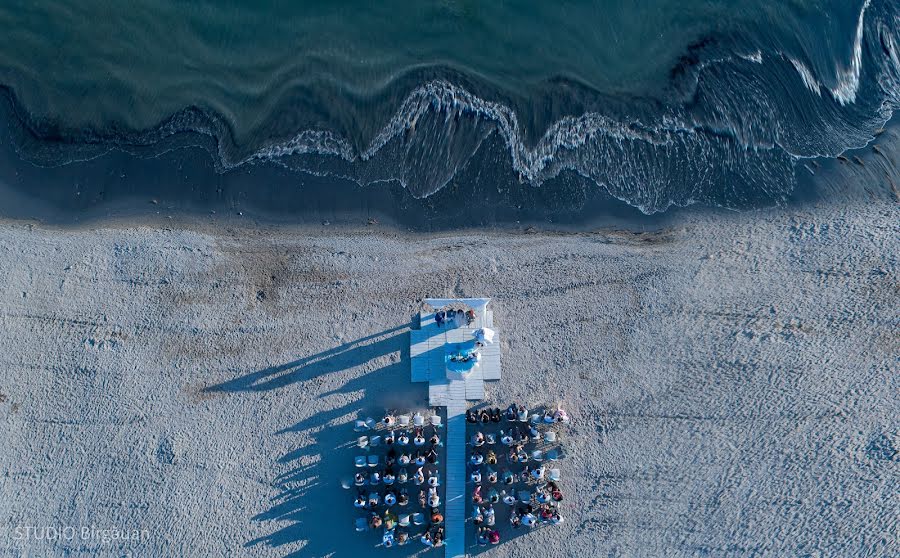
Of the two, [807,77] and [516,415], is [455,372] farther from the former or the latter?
[807,77]

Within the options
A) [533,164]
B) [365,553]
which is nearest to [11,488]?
[365,553]

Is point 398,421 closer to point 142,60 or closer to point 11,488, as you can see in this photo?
point 11,488

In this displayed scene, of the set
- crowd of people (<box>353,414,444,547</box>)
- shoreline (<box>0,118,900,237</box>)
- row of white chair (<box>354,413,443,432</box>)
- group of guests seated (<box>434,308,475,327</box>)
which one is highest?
shoreline (<box>0,118,900,237</box>)

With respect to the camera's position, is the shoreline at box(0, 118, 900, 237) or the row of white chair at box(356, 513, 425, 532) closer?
the row of white chair at box(356, 513, 425, 532)

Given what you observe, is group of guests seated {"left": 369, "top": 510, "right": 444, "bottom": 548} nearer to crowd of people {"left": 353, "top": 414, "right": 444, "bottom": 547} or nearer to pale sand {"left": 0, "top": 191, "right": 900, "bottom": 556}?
crowd of people {"left": 353, "top": 414, "right": 444, "bottom": 547}

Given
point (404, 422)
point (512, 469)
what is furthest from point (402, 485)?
point (512, 469)

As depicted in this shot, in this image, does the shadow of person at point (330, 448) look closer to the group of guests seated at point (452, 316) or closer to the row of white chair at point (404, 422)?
the row of white chair at point (404, 422)

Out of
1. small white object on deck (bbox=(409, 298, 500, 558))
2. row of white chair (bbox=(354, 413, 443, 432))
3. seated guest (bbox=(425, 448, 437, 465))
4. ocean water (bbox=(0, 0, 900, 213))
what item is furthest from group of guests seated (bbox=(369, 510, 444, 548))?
ocean water (bbox=(0, 0, 900, 213))

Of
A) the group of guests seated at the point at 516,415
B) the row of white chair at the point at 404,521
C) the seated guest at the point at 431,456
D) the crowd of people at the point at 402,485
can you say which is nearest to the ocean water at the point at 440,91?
the group of guests seated at the point at 516,415
